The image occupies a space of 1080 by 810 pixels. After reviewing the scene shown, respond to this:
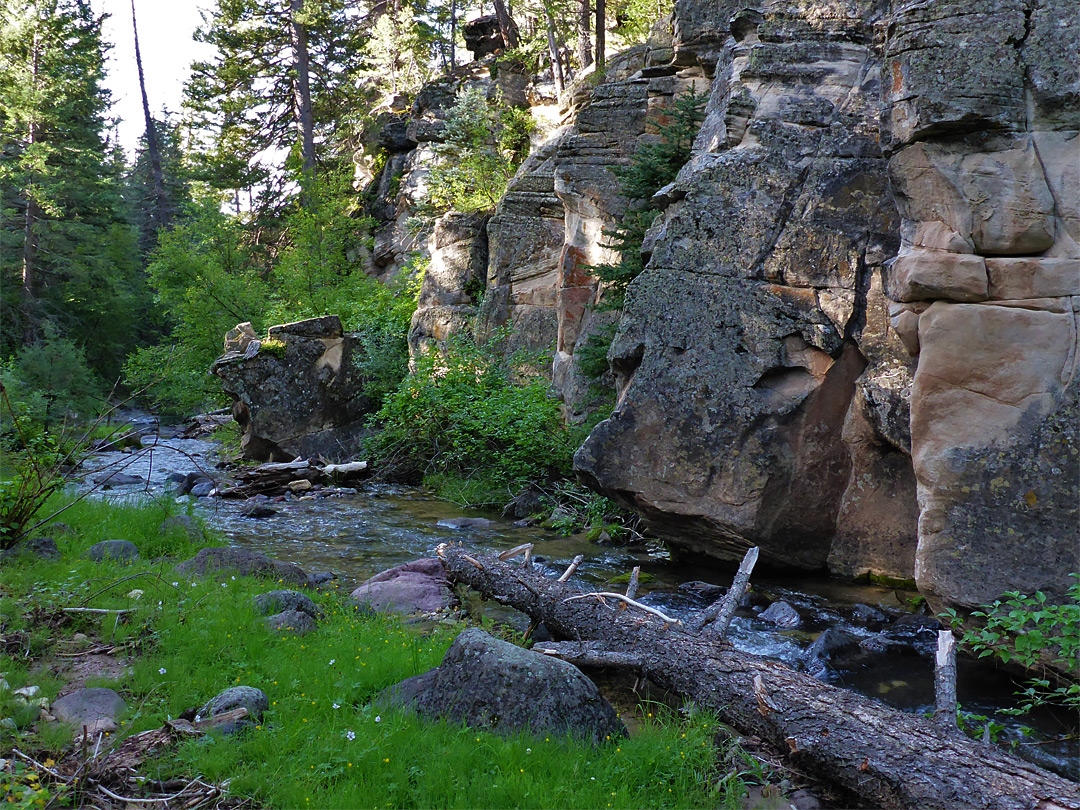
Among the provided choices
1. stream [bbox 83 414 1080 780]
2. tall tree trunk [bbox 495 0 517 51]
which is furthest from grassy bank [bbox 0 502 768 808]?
tall tree trunk [bbox 495 0 517 51]

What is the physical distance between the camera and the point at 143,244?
39344mm

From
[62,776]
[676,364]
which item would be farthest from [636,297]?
[62,776]

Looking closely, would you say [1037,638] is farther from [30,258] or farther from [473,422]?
[30,258]

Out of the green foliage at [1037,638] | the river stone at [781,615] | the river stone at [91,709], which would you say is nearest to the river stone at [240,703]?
the river stone at [91,709]

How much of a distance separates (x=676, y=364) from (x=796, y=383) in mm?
1426

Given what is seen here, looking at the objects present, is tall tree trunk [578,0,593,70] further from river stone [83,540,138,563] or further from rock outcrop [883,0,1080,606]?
river stone [83,540,138,563]

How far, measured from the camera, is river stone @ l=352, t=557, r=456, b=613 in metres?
7.44

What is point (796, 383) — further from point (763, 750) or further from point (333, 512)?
point (333, 512)

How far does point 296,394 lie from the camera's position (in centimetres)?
1764

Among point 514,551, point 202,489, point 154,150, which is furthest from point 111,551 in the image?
point 154,150

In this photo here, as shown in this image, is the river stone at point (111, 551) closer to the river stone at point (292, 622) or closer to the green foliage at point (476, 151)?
the river stone at point (292, 622)

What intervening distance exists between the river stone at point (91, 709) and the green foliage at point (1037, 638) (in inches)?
222

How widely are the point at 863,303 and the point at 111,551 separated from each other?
868 cm

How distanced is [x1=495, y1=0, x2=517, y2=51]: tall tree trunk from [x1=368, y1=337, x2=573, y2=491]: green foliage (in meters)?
13.8
